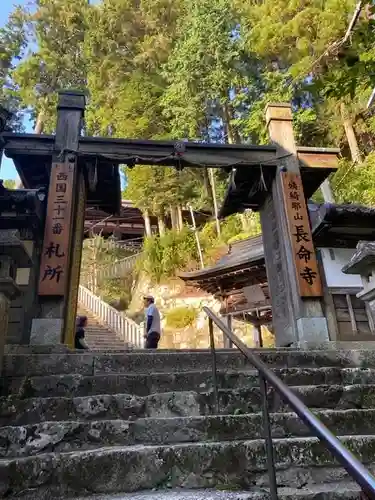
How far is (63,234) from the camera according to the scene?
22.1ft

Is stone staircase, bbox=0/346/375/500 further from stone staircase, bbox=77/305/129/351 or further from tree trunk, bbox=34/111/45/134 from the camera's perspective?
tree trunk, bbox=34/111/45/134

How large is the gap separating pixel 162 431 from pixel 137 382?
821 millimetres

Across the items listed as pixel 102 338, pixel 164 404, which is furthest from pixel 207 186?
pixel 164 404

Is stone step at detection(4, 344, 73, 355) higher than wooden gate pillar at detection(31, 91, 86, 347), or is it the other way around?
wooden gate pillar at detection(31, 91, 86, 347)

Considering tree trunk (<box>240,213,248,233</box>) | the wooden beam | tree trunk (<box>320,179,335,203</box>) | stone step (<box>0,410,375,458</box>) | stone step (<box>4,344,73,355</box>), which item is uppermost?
tree trunk (<box>240,213,248,233</box>)

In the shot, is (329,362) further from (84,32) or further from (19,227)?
(84,32)

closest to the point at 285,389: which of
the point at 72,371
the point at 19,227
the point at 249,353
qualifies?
the point at 249,353

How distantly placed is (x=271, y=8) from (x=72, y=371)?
18.6m

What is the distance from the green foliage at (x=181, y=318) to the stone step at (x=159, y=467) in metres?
16.0

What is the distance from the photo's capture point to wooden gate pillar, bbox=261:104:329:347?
266 inches

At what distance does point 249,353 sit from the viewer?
254 centimetres

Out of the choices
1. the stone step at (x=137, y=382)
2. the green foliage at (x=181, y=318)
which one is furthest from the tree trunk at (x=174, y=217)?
the stone step at (x=137, y=382)

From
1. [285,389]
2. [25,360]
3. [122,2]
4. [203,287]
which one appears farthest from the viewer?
[122,2]

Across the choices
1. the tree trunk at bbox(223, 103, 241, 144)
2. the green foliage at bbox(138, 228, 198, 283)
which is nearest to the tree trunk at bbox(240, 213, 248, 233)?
the green foliage at bbox(138, 228, 198, 283)
